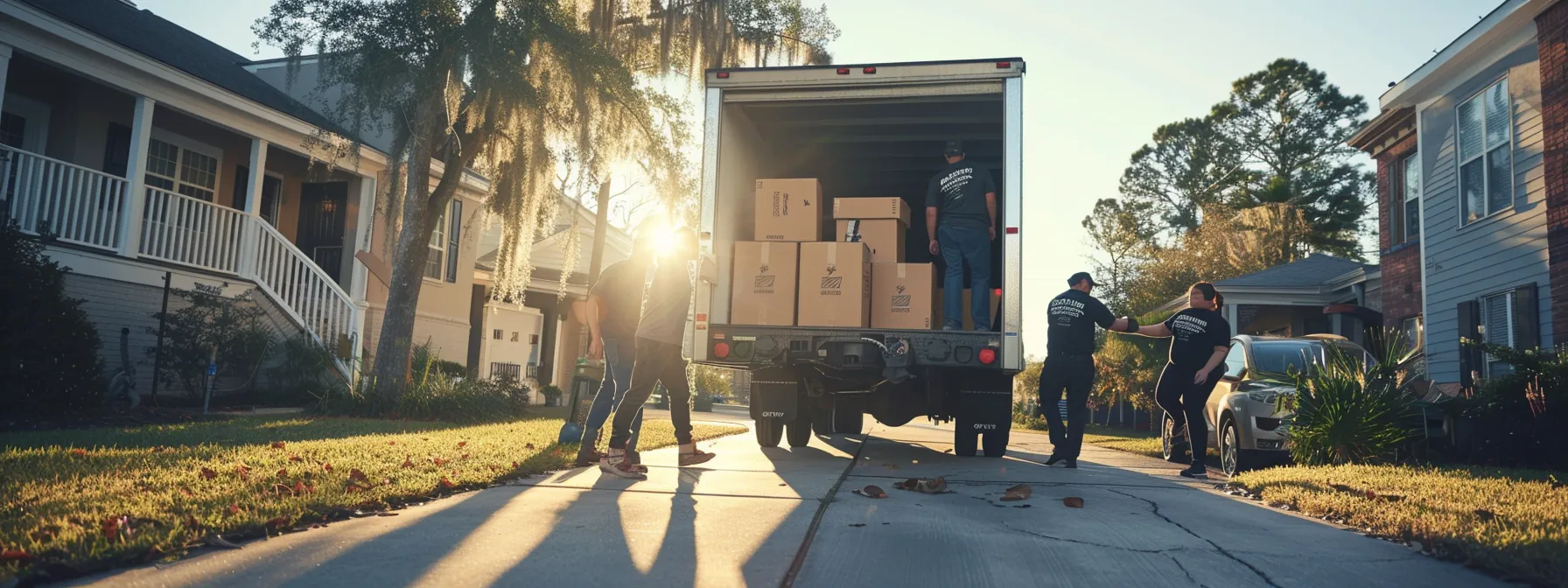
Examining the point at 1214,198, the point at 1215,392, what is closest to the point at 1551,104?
the point at 1215,392

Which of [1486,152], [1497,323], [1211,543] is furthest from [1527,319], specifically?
[1211,543]

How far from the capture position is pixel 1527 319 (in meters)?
12.9

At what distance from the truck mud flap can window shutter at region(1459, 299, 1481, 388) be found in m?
10.3

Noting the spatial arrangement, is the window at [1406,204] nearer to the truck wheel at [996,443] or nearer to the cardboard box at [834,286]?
the truck wheel at [996,443]

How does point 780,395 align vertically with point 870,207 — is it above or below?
below

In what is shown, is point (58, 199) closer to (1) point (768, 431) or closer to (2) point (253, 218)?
(2) point (253, 218)

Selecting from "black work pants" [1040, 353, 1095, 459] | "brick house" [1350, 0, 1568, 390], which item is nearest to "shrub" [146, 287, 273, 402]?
"black work pants" [1040, 353, 1095, 459]

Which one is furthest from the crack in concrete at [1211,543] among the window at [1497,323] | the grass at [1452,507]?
the window at [1497,323]

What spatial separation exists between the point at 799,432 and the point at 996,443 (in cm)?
194

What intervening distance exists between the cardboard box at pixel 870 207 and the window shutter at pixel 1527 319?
29.6ft

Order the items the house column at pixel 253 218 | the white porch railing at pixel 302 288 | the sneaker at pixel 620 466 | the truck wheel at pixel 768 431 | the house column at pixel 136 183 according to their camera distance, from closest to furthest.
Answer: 1. the sneaker at pixel 620 466
2. the truck wheel at pixel 768 431
3. the house column at pixel 136 183
4. the house column at pixel 253 218
5. the white porch railing at pixel 302 288

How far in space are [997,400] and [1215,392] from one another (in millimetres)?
2252

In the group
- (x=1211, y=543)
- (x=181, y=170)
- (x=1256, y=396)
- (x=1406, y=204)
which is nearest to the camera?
(x=1211, y=543)

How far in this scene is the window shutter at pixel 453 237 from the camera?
20.7 m
